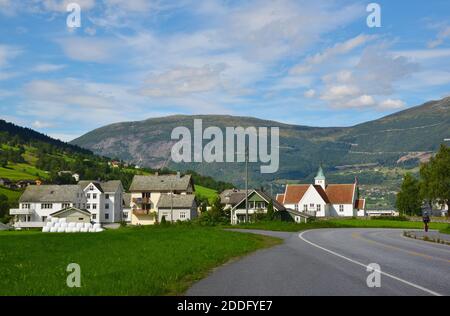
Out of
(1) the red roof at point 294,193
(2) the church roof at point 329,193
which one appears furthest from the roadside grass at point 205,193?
(2) the church roof at point 329,193

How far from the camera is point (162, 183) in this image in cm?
13162

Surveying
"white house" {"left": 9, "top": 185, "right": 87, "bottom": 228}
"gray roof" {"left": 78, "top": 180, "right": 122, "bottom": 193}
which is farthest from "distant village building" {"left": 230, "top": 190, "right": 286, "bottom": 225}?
"gray roof" {"left": 78, "top": 180, "right": 122, "bottom": 193}

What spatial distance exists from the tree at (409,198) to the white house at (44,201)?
236 feet

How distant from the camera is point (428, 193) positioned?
100938 mm

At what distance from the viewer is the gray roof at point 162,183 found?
130 m

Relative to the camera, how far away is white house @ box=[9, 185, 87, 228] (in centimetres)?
12344

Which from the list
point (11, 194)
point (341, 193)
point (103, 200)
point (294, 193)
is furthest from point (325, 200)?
point (11, 194)

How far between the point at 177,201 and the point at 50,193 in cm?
3076

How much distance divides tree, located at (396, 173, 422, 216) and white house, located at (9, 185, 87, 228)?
72.1 meters

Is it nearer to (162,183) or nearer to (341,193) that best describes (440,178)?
(341,193)

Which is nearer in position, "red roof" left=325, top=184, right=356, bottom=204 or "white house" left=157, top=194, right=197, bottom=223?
"white house" left=157, top=194, right=197, bottom=223

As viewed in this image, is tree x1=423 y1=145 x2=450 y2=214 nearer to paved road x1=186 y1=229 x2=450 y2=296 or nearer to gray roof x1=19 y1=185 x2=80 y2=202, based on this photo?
gray roof x1=19 y1=185 x2=80 y2=202
